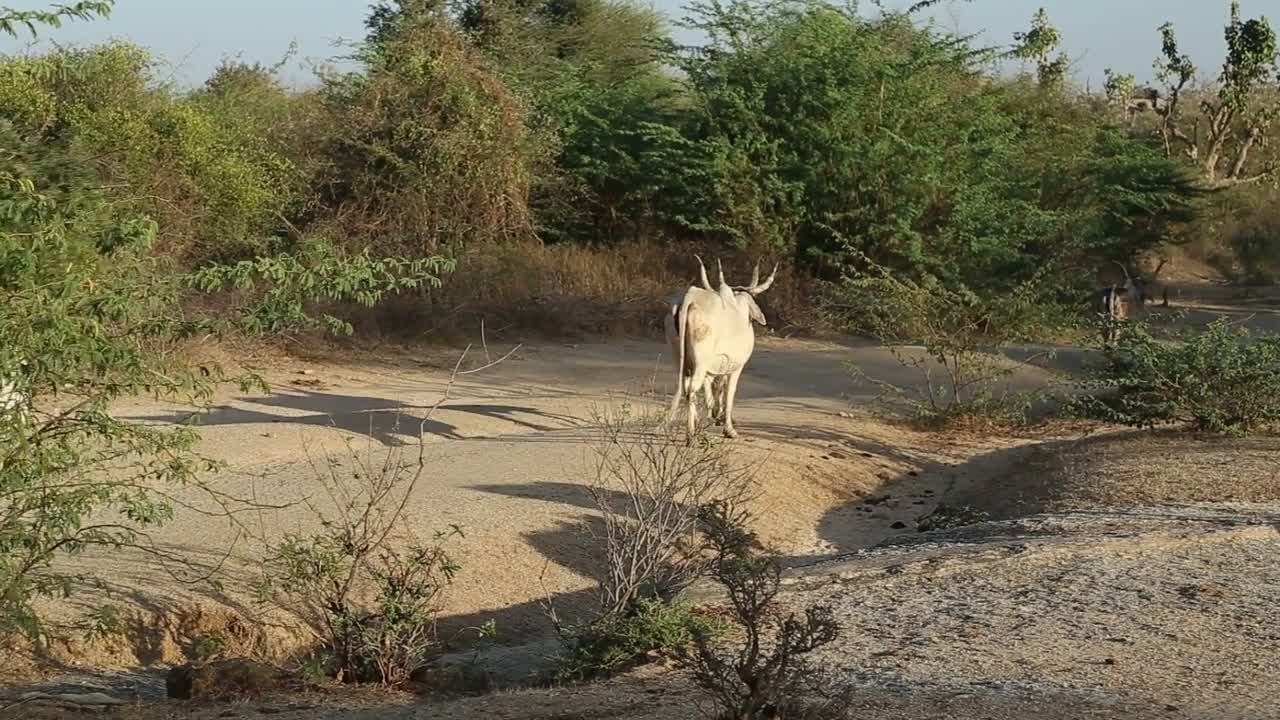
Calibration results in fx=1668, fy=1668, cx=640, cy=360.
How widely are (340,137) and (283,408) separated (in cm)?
764

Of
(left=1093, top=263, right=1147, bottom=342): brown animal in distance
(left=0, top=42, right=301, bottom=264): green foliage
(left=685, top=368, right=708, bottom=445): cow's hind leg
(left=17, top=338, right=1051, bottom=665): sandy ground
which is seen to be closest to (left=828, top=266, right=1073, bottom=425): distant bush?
(left=17, top=338, right=1051, bottom=665): sandy ground

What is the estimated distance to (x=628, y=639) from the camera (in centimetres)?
659

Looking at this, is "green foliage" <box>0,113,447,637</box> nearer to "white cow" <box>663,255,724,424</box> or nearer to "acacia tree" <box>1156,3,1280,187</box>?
"white cow" <box>663,255,724,424</box>

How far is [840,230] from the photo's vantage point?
23.7 m

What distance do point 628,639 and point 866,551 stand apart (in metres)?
2.56

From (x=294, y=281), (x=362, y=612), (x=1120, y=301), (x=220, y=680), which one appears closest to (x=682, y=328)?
(x=362, y=612)

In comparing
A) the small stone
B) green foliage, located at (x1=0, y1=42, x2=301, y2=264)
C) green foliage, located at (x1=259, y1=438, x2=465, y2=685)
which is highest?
green foliage, located at (x1=0, y1=42, x2=301, y2=264)

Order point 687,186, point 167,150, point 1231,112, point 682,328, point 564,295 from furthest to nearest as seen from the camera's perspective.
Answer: point 1231,112
point 687,186
point 564,295
point 167,150
point 682,328

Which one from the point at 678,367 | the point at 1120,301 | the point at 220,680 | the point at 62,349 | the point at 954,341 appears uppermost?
the point at 1120,301

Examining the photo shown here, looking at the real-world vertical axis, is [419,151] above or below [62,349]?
above

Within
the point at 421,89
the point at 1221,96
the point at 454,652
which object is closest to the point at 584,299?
the point at 421,89

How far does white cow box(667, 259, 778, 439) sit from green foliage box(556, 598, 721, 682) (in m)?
5.41

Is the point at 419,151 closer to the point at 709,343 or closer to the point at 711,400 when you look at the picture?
the point at 711,400

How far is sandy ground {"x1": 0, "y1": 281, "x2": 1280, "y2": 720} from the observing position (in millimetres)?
5945
